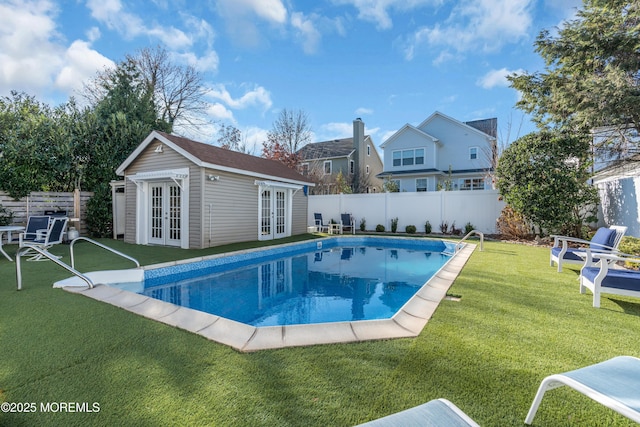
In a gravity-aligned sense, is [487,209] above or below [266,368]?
above

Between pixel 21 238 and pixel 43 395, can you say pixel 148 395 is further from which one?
pixel 21 238

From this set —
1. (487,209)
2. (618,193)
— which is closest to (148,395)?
(618,193)

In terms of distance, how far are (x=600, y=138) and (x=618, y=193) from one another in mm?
2830

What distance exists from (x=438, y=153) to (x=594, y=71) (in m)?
14.5

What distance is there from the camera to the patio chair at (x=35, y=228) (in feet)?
25.3

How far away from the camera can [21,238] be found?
25.2 feet

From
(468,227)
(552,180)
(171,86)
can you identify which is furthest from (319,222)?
(171,86)

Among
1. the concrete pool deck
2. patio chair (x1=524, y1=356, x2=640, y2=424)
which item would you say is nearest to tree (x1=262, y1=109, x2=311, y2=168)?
the concrete pool deck

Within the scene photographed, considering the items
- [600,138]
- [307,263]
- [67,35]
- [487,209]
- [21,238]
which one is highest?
[67,35]

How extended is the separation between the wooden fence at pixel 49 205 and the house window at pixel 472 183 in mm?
23743

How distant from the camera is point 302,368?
8.20 feet

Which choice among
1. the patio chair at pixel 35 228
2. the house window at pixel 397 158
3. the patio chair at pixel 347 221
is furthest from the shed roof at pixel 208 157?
the house window at pixel 397 158

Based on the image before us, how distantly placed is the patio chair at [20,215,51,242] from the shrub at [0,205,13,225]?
381cm

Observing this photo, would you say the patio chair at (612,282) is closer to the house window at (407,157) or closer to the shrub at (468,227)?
the shrub at (468,227)
